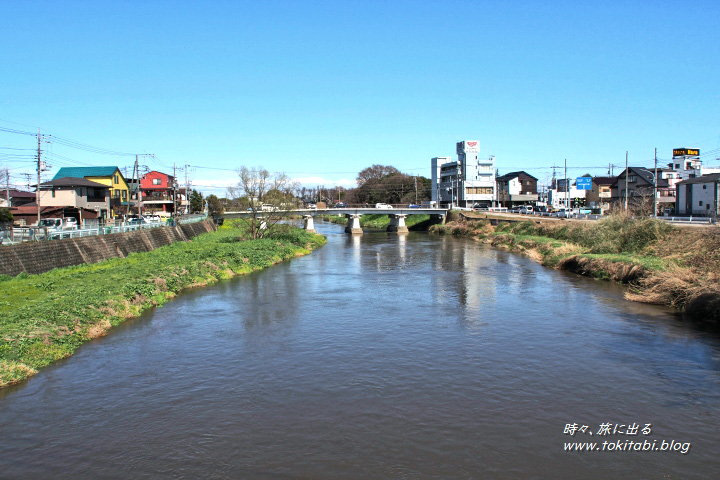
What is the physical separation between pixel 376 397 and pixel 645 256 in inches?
938

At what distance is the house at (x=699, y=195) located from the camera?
54094 mm

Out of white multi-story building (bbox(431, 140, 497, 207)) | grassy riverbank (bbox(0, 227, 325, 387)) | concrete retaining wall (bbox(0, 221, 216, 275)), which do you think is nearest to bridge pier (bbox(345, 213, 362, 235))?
white multi-story building (bbox(431, 140, 497, 207))

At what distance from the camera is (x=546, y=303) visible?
2386cm

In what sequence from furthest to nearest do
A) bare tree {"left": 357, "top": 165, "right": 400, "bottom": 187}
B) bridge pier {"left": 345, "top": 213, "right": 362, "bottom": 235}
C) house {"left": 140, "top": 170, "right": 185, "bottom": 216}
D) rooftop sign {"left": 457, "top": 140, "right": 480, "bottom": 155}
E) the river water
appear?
bare tree {"left": 357, "top": 165, "right": 400, "bottom": 187} → rooftop sign {"left": 457, "top": 140, "right": 480, "bottom": 155} → house {"left": 140, "top": 170, "right": 185, "bottom": 216} → bridge pier {"left": 345, "top": 213, "right": 362, "bottom": 235} → the river water

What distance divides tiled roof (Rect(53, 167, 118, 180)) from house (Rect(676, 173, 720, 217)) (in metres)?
66.6

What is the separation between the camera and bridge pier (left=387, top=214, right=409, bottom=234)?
79.7m

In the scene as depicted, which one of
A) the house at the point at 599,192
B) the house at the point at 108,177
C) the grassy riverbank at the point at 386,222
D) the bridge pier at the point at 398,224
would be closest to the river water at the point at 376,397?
the house at the point at 108,177

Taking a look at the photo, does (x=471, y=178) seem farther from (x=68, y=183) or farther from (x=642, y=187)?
(x=68, y=183)

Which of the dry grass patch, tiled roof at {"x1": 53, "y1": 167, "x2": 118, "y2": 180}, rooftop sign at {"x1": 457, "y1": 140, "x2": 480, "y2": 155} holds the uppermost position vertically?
rooftop sign at {"x1": 457, "y1": 140, "x2": 480, "y2": 155}

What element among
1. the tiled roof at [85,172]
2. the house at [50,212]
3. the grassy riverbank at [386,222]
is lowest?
the grassy riverbank at [386,222]

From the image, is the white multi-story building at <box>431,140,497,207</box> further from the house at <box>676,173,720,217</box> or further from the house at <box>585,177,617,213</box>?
the house at <box>676,173,720,217</box>

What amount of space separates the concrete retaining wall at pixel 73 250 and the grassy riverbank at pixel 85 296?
2.91 feet

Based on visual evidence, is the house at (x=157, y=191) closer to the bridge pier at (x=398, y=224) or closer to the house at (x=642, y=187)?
the bridge pier at (x=398, y=224)

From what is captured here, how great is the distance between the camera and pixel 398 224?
8075 cm
